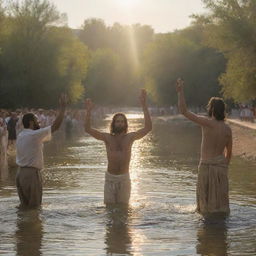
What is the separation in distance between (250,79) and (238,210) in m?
28.1

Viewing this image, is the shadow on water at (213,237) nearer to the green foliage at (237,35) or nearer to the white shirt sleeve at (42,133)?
the white shirt sleeve at (42,133)

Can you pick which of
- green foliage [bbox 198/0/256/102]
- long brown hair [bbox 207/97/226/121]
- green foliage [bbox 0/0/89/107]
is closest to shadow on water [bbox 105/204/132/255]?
long brown hair [bbox 207/97/226/121]

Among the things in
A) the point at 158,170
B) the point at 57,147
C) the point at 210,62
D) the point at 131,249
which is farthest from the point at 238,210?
the point at 210,62

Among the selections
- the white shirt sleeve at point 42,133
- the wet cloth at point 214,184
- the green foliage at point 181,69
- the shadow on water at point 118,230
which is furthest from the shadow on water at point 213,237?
the green foliage at point 181,69

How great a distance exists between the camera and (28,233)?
391 inches

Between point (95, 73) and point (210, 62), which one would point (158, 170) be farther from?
point (95, 73)

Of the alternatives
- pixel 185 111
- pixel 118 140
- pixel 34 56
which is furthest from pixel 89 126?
pixel 34 56

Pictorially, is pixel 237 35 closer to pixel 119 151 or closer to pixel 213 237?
pixel 119 151

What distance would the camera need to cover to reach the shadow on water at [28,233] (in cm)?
890

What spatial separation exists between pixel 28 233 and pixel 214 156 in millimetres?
2833

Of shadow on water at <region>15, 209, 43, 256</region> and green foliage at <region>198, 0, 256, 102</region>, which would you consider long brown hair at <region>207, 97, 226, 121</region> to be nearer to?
shadow on water at <region>15, 209, 43, 256</region>

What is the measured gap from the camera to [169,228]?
1018cm

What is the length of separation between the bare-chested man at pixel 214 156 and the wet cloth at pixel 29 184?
2.42 metres

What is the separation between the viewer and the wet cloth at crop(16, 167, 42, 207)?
1081 centimetres
